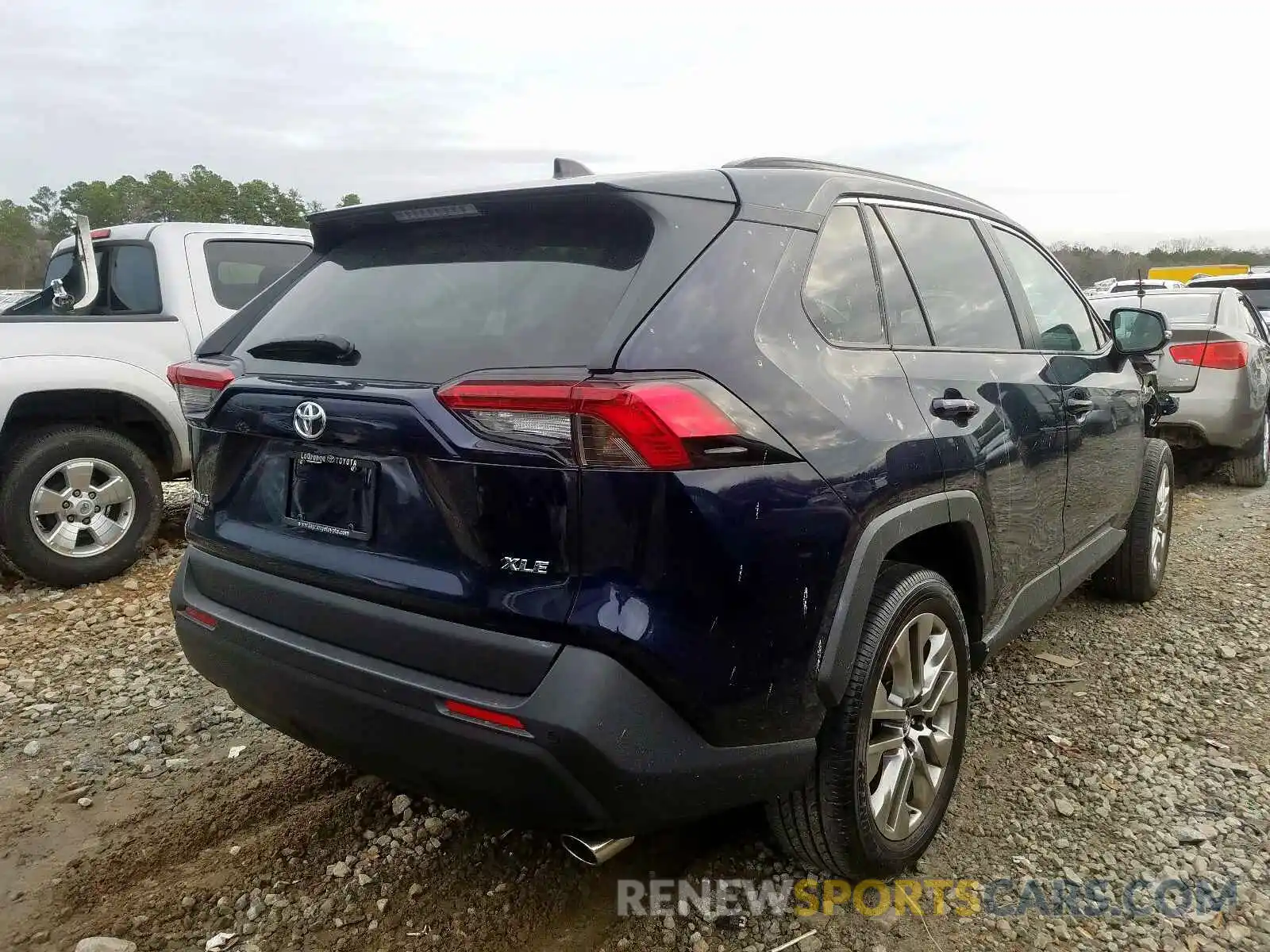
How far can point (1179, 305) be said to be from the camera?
24.6 feet

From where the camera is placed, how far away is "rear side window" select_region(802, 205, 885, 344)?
7.25 feet

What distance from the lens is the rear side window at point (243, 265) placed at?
5.42m

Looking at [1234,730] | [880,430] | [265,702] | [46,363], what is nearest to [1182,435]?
[1234,730]

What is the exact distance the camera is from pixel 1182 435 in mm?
7102

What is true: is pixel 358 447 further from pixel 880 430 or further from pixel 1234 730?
pixel 1234 730

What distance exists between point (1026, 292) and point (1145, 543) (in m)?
1.74

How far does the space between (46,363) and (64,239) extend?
2.34m

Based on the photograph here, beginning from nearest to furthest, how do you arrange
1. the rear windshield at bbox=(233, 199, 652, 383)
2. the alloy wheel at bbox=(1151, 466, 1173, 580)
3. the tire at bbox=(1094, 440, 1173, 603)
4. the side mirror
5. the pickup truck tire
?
the rear windshield at bbox=(233, 199, 652, 383) → the side mirror → the tire at bbox=(1094, 440, 1173, 603) → the alloy wheel at bbox=(1151, 466, 1173, 580) → the pickup truck tire

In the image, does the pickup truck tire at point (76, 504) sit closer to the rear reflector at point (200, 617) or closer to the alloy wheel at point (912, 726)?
the rear reflector at point (200, 617)

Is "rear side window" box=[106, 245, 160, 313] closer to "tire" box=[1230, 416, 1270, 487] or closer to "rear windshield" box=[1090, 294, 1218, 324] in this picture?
"rear windshield" box=[1090, 294, 1218, 324]

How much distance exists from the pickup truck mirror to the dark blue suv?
9.91 ft

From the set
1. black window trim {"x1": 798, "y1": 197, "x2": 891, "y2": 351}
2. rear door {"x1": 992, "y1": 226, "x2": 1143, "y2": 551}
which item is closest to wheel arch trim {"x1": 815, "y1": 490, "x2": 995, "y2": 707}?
black window trim {"x1": 798, "y1": 197, "x2": 891, "y2": 351}

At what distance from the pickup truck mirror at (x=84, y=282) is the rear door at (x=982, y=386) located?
14.0 feet

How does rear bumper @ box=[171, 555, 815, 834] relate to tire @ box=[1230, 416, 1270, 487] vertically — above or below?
above
